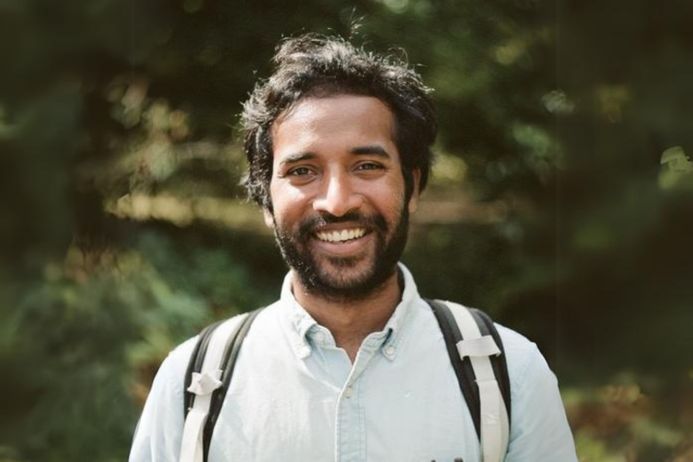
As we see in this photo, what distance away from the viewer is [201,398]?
1645 millimetres

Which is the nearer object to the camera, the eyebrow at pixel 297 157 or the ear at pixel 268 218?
the eyebrow at pixel 297 157

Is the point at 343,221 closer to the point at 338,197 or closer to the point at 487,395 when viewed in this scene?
the point at 338,197

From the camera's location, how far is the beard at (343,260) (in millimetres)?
1664

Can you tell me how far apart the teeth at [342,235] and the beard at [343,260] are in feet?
0.05

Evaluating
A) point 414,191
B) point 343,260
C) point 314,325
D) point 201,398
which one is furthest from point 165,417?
point 414,191

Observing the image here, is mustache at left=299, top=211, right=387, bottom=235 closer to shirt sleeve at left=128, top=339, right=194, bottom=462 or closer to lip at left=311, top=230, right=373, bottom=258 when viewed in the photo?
lip at left=311, top=230, right=373, bottom=258

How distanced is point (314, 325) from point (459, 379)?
28cm

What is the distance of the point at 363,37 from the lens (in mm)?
3449

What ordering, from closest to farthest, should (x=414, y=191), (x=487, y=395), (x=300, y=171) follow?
(x=487, y=395)
(x=300, y=171)
(x=414, y=191)

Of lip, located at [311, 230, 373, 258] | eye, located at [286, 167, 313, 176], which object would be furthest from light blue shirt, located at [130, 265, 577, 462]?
eye, located at [286, 167, 313, 176]

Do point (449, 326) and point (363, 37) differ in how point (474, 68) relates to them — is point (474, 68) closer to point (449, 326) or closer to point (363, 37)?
point (363, 37)

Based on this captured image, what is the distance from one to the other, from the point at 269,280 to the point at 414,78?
1817 millimetres

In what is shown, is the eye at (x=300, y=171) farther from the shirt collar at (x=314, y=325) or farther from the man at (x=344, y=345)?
the shirt collar at (x=314, y=325)

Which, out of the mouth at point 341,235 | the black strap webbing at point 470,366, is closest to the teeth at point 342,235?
the mouth at point 341,235
